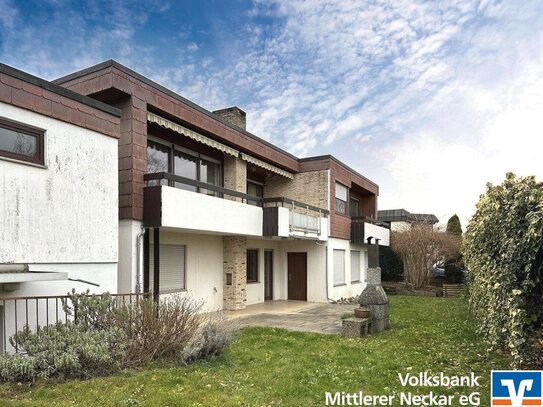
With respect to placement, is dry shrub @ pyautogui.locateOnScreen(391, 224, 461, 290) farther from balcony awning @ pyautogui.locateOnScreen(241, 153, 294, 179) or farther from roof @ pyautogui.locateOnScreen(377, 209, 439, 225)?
balcony awning @ pyautogui.locateOnScreen(241, 153, 294, 179)

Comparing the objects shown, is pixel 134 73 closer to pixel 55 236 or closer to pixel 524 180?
pixel 55 236

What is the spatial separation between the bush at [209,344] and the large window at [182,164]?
586cm

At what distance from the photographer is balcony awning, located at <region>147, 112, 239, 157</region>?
38.3 ft

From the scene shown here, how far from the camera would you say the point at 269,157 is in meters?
17.5

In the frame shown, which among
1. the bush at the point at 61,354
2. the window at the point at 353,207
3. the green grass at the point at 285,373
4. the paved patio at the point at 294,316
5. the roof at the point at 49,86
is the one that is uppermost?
the roof at the point at 49,86

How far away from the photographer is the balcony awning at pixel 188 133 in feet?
38.3

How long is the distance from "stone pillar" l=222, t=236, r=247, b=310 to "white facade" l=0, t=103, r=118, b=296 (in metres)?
6.98

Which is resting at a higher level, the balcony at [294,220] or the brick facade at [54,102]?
the brick facade at [54,102]

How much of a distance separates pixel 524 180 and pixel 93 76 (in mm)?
10261

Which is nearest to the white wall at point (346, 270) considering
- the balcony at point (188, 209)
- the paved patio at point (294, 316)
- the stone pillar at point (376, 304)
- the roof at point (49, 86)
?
the paved patio at point (294, 316)

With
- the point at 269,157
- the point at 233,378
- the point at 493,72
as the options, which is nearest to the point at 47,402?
the point at 233,378

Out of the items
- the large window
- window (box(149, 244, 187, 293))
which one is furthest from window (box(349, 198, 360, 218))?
window (box(149, 244, 187, 293))

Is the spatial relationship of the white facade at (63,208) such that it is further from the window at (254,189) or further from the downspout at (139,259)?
the window at (254,189)

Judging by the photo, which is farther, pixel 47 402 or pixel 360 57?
pixel 360 57
